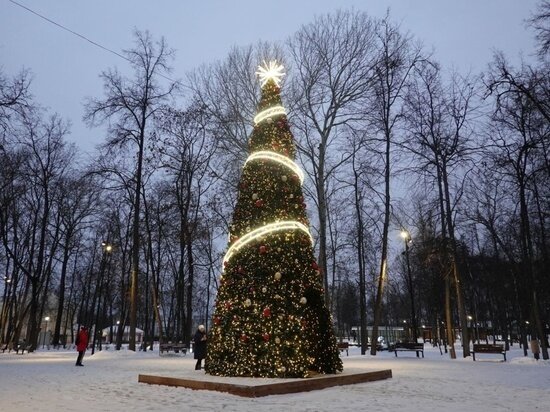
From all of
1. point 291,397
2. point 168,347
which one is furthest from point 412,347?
point 291,397

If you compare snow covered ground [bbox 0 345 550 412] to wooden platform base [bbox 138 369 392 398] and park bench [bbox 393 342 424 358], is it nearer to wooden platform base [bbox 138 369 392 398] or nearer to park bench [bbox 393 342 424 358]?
wooden platform base [bbox 138 369 392 398]

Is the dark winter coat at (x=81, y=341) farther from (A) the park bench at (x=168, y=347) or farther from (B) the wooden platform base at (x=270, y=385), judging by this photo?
(B) the wooden platform base at (x=270, y=385)

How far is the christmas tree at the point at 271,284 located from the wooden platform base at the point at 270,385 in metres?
0.42

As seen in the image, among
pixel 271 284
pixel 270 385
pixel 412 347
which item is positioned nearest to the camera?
pixel 270 385

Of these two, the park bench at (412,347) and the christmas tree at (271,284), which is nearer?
the christmas tree at (271,284)

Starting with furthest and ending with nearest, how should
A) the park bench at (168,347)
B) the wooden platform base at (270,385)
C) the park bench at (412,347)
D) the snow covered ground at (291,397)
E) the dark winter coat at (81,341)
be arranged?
1. the park bench at (168,347)
2. the park bench at (412,347)
3. the dark winter coat at (81,341)
4. the wooden platform base at (270,385)
5. the snow covered ground at (291,397)

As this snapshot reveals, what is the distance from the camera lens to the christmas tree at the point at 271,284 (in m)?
9.62

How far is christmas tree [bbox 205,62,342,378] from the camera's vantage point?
962 cm

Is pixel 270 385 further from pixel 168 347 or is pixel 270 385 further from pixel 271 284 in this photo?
pixel 168 347

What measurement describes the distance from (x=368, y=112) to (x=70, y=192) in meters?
22.2

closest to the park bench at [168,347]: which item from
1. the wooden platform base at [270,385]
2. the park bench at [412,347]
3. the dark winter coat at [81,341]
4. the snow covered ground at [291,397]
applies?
the dark winter coat at [81,341]

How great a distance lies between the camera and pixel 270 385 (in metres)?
8.40

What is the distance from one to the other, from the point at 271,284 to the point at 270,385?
2317mm

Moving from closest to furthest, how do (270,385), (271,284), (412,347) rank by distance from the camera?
(270,385)
(271,284)
(412,347)
